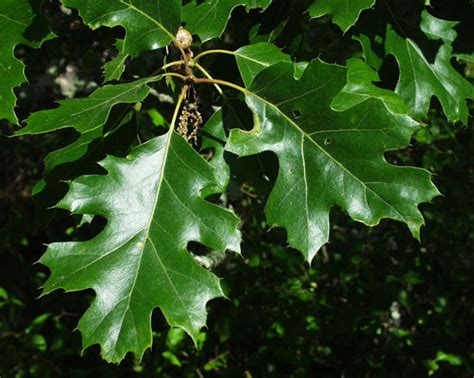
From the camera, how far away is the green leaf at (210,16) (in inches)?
63.6

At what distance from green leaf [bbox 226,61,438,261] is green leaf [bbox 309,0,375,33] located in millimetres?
157

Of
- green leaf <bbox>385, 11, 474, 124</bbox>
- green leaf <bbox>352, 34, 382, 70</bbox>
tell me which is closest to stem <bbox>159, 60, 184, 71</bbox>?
green leaf <bbox>352, 34, 382, 70</bbox>

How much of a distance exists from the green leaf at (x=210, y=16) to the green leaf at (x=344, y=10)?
0.14m

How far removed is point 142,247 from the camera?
4.91 ft

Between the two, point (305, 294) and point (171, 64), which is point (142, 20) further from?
point (305, 294)

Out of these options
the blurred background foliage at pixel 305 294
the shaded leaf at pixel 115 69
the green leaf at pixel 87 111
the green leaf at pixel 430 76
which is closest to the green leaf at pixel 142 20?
the shaded leaf at pixel 115 69

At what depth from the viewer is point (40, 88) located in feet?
11.7

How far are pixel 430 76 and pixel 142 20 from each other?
31.8 inches

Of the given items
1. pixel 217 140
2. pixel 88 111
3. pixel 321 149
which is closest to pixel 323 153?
pixel 321 149

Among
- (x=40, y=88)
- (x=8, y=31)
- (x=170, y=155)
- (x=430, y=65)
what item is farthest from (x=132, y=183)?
(x=40, y=88)

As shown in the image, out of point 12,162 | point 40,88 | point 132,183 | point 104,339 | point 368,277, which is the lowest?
point 12,162

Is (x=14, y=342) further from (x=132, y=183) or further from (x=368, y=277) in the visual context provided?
(x=132, y=183)

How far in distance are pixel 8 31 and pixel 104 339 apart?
2.81 ft

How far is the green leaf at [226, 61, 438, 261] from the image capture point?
1454 millimetres
